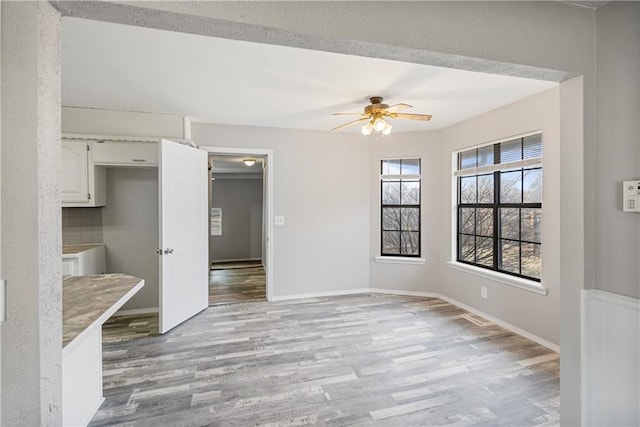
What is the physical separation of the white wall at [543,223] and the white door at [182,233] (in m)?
3.29

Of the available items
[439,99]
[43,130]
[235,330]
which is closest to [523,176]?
[439,99]

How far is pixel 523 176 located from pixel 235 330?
3.51 metres

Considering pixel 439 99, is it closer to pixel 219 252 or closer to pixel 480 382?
pixel 480 382

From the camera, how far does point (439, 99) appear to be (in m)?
3.09

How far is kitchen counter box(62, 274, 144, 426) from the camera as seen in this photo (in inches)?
56.9

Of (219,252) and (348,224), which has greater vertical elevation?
(348,224)

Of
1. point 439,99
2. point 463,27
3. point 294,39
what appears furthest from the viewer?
point 439,99

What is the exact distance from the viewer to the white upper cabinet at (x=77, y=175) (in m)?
3.22

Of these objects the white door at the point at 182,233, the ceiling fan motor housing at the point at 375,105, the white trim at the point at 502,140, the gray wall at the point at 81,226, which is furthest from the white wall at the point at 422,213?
the gray wall at the point at 81,226

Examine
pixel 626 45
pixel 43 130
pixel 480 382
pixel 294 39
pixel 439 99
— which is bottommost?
pixel 480 382

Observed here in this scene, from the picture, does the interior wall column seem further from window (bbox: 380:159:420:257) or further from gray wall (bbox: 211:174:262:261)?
gray wall (bbox: 211:174:262:261)

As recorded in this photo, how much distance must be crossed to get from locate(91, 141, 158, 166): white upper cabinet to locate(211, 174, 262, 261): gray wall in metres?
4.12

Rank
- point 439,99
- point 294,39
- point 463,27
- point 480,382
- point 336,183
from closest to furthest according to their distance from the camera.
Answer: point 294,39, point 463,27, point 480,382, point 439,99, point 336,183

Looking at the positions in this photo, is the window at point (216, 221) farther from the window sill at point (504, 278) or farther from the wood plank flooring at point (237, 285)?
the window sill at point (504, 278)
